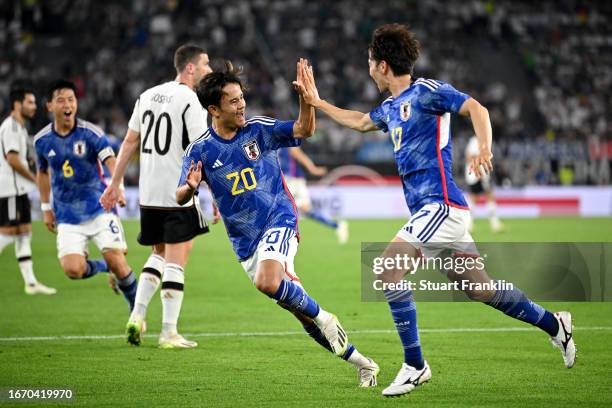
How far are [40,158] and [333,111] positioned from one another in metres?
3.92

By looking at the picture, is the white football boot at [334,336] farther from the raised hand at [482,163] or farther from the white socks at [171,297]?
the white socks at [171,297]

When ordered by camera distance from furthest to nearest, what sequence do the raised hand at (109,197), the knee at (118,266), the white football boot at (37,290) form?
the white football boot at (37,290), the knee at (118,266), the raised hand at (109,197)

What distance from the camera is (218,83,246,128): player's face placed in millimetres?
6871

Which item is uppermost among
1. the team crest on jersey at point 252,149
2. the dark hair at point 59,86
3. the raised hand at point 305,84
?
the dark hair at point 59,86

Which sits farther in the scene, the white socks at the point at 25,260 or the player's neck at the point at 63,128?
the white socks at the point at 25,260

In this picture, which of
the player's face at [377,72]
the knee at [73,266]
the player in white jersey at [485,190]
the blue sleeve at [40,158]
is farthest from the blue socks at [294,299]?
the player in white jersey at [485,190]

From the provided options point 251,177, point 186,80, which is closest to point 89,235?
point 186,80

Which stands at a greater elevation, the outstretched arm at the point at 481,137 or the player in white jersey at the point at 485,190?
the outstretched arm at the point at 481,137

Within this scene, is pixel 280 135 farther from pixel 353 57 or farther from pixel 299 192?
pixel 353 57

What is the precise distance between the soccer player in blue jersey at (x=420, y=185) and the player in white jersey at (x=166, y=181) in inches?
84.1

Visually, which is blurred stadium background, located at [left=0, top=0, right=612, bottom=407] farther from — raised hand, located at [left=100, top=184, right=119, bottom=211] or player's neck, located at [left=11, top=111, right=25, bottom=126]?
player's neck, located at [left=11, top=111, right=25, bottom=126]

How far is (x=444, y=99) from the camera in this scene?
20.9 ft

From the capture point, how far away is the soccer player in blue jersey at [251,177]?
6684 mm

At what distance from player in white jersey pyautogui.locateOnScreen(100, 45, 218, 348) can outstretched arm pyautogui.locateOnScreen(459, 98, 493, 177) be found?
10.1ft
